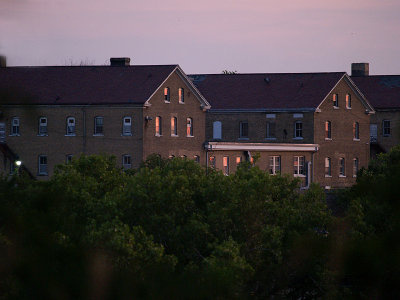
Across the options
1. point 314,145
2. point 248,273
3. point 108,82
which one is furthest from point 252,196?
point 314,145

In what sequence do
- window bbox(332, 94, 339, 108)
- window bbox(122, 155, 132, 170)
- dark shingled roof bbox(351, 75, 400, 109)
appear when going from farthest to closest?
dark shingled roof bbox(351, 75, 400, 109) → window bbox(332, 94, 339, 108) → window bbox(122, 155, 132, 170)

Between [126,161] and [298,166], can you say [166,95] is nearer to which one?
[126,161]

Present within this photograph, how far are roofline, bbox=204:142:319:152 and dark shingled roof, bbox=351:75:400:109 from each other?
11.7 metres

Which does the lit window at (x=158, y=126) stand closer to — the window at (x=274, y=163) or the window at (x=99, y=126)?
the window at (x=99, y=126)

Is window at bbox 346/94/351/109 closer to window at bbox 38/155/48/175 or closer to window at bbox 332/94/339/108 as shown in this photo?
window at bbox 332/94/339/108

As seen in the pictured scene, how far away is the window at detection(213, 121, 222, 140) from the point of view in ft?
210

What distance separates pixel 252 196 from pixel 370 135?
48.6m

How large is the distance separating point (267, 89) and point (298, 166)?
23.7ft

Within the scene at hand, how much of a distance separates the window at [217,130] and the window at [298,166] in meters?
6.06

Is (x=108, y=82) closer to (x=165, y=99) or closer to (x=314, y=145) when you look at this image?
(x=165, y=99)

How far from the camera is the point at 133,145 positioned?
53.9 metres

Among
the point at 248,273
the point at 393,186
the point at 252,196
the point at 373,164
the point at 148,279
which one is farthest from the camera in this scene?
the point at 373,164

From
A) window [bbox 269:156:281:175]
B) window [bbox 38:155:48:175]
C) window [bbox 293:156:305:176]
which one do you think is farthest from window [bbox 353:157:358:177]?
window [bbox 38:155:48:175]

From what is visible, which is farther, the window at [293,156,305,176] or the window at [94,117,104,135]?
the window at [293,156,305,176]
